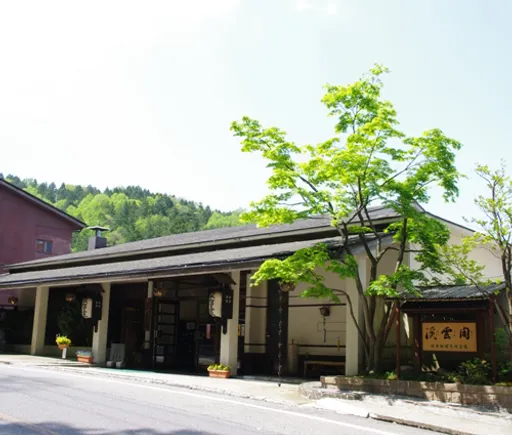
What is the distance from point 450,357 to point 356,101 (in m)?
6.53

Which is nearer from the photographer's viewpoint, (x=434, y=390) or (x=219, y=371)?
(x=434, y=390)

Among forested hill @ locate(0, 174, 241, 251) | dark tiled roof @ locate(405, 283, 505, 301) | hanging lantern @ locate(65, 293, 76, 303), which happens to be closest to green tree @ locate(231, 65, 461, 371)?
dark tiled roof @ locate(405, 283, 505, 301)

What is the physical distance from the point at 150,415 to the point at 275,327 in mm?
10069

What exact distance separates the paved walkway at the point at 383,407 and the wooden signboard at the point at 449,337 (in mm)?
2151

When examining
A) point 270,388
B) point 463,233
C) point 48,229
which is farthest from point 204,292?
point 48,229

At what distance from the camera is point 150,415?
880cm

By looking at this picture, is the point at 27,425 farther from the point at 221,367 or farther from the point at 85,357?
the point at 85,357

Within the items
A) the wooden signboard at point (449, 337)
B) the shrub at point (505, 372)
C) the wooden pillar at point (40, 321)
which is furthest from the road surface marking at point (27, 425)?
the wooden pillar at point (40, 321)

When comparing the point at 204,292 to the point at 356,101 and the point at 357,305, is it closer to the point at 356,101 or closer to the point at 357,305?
the point at 357,305

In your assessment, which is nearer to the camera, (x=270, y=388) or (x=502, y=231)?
(x=502, y=231)

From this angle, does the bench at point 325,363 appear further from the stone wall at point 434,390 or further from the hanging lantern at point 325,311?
the stone wall at point 434,390

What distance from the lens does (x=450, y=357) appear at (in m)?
14.1

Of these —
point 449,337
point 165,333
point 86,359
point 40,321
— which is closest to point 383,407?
point 449,337

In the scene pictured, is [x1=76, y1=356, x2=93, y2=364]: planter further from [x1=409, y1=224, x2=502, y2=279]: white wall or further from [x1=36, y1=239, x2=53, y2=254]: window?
[x1=36, y1=239, x2=53, y2=254]: window
